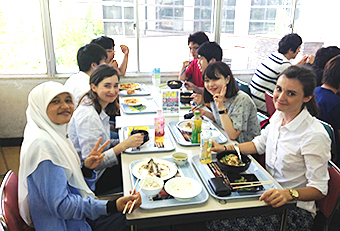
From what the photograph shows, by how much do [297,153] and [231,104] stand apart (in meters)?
0.69

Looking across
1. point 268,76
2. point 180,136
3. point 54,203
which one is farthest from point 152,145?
point 268,76

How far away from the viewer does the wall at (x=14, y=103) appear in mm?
3354

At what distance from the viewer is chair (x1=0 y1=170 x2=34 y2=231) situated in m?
1.06

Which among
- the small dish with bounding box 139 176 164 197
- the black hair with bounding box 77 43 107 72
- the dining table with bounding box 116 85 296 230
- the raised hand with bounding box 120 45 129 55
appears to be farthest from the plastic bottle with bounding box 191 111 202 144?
the raised hand with bounding box 120 45 129 55

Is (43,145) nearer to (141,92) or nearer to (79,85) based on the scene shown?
(79,85)

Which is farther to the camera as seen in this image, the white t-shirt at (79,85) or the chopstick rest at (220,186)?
the white t-shirt at (79,85)

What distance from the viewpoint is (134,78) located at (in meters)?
3.64

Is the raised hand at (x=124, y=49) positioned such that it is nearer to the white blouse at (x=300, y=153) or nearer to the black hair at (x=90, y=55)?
the black hair at (x=90, y=55)

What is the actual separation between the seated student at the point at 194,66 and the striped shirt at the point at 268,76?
0.65 metres

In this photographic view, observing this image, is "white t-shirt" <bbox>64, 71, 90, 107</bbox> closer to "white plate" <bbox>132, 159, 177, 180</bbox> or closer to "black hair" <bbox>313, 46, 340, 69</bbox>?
"white plate" <bbox>132, 159, 177, 180</bbox>

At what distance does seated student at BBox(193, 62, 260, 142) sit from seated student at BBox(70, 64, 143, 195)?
0.62 meters

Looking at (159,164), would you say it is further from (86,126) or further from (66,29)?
(66,29)

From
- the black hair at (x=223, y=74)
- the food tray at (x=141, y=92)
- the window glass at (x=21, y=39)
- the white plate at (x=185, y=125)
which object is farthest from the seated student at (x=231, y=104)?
the window glass at (x=21, y=39)

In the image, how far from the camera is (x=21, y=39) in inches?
132
